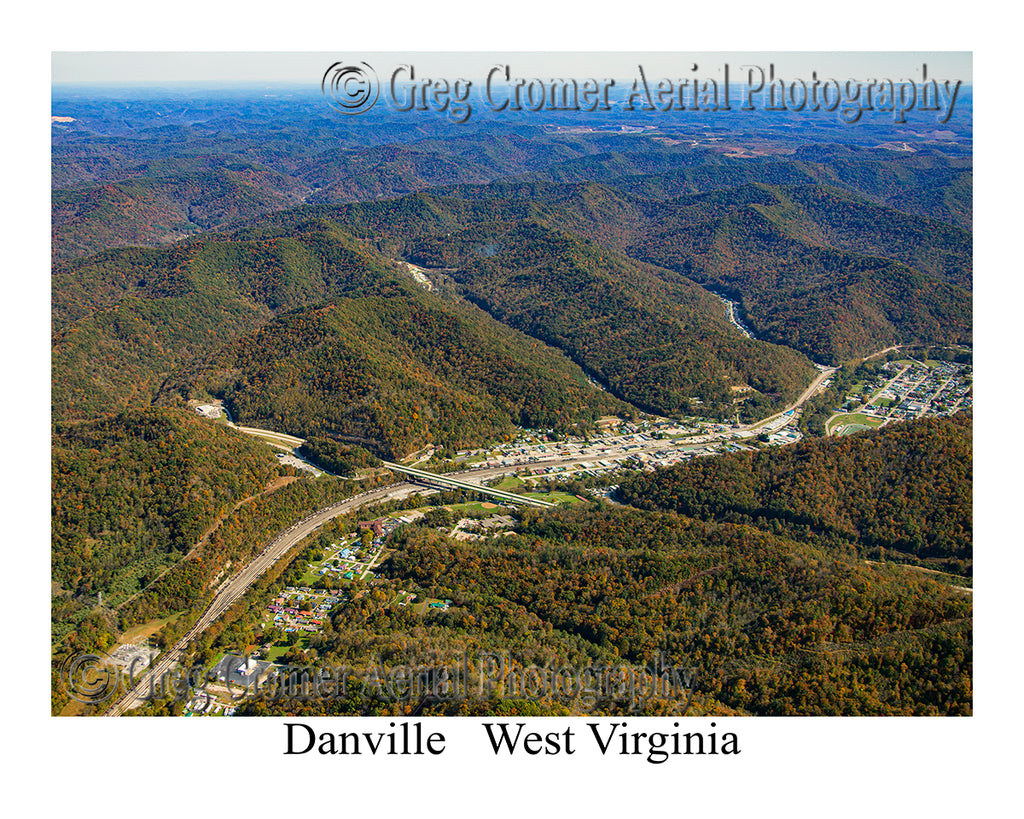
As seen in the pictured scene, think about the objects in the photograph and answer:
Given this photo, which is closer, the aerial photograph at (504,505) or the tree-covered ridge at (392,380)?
the aerial photograph at (504,505)

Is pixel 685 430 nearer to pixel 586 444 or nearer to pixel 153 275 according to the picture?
pixel 586 444

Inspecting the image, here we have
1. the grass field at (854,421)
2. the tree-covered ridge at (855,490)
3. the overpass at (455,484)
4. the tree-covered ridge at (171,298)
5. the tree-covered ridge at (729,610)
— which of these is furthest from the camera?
the grass field at (854,421)

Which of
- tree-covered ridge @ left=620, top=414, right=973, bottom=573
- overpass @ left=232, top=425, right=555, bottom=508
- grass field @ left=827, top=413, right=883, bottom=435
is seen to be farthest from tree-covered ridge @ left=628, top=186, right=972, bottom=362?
overpass @ left=232, top=425, right=555, bottom=508

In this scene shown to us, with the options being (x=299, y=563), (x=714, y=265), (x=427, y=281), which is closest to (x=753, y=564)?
(x=299, y=563)

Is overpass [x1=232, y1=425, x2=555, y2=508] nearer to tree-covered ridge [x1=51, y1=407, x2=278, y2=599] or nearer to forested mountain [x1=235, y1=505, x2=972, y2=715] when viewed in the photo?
forested mountain [x1=235, y1=505, x2=972, y2=715]

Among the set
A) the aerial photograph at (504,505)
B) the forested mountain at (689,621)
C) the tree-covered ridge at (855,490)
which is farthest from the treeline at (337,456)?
the tree-covered ridge at (855,490)

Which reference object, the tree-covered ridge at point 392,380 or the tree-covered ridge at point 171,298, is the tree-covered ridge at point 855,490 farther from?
the tree-covered ridge at point 171,298

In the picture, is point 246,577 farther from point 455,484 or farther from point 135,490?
point 455,484
